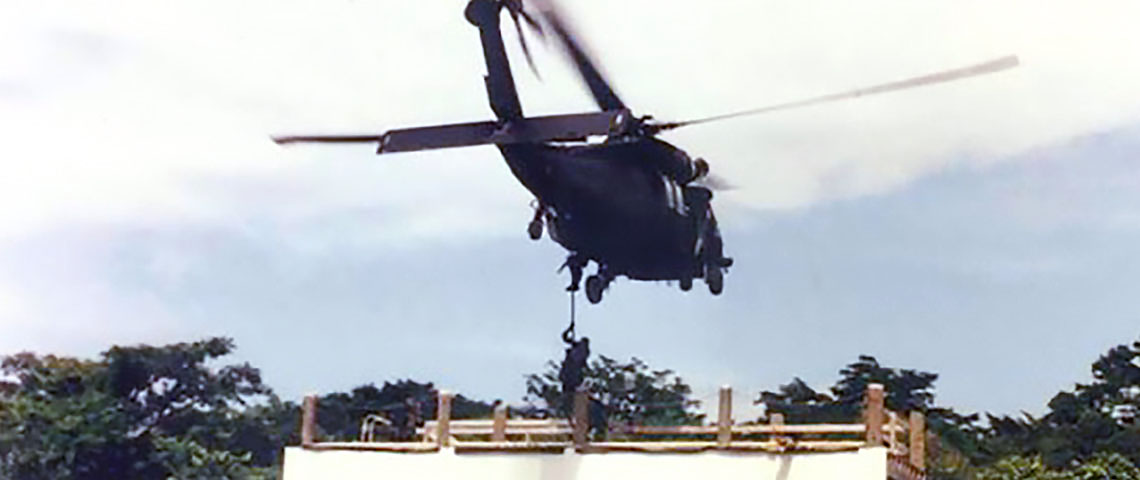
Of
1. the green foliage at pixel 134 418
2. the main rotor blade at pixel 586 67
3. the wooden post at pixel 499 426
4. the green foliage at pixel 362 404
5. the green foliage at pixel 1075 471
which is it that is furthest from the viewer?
the green foliage at pixel 362 404

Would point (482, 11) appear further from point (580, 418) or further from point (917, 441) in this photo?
point (917, 441)

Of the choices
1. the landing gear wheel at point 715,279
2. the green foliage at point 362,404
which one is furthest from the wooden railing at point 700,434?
the green foliage at point 362,404

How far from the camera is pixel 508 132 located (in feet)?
47.3

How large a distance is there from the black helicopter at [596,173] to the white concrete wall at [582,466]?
192 cm

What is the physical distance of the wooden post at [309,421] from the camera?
62.9ft

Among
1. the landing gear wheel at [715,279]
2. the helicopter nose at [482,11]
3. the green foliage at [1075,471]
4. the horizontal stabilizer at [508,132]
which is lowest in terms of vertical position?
the green foliage at [1075,471]

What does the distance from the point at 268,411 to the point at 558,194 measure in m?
31.7

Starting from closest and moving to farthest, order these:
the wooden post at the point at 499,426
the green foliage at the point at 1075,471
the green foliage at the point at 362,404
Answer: the wooden post at the point at 499,426 → the green foliage at the point at 1075,471 → the green foliage at the point at 362,404

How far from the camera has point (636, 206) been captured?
15.9 metres

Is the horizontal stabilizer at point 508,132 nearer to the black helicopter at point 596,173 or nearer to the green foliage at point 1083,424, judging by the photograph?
the black helicopter at point 596,173

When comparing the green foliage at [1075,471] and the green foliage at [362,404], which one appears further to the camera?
the green foliage at [362,404]

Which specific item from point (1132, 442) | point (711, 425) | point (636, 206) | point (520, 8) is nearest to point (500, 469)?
point (711, 425)

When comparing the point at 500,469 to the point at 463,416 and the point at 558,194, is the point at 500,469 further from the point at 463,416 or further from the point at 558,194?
the point at 463,416

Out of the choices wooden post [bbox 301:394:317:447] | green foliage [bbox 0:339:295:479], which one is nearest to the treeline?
green foliage [bbox 0:339:295:479]
